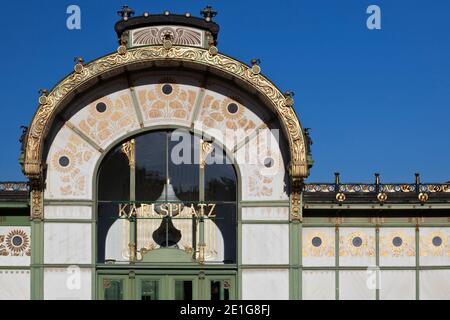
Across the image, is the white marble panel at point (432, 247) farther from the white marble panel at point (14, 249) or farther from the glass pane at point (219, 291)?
the white marble panel at point (14, 249)

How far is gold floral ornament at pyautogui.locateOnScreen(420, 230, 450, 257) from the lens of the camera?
29.0 meters

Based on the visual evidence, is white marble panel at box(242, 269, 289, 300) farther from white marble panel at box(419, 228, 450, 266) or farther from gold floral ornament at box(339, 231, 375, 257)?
white marble panel at box(419, 228, 450, 266)

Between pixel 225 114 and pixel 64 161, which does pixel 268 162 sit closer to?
pixel 225 114

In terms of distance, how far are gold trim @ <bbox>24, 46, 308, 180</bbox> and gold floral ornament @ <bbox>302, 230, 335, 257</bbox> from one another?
218 cm

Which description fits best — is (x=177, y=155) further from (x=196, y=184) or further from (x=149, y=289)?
(x=149, y=289)

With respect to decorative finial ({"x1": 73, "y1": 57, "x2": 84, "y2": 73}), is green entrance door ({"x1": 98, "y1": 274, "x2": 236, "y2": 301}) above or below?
below

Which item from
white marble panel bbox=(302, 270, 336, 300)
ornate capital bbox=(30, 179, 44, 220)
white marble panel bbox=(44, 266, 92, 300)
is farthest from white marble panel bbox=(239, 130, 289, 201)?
ornate capital bbox=(30, 179, 44, 220)

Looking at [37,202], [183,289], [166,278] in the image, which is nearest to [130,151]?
[37,202]

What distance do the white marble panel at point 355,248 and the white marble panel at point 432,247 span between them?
1.57 m

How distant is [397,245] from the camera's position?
2898 centimetres

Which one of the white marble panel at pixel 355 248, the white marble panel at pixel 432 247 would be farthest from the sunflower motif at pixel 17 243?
the white marble panel at pixel 432 247
